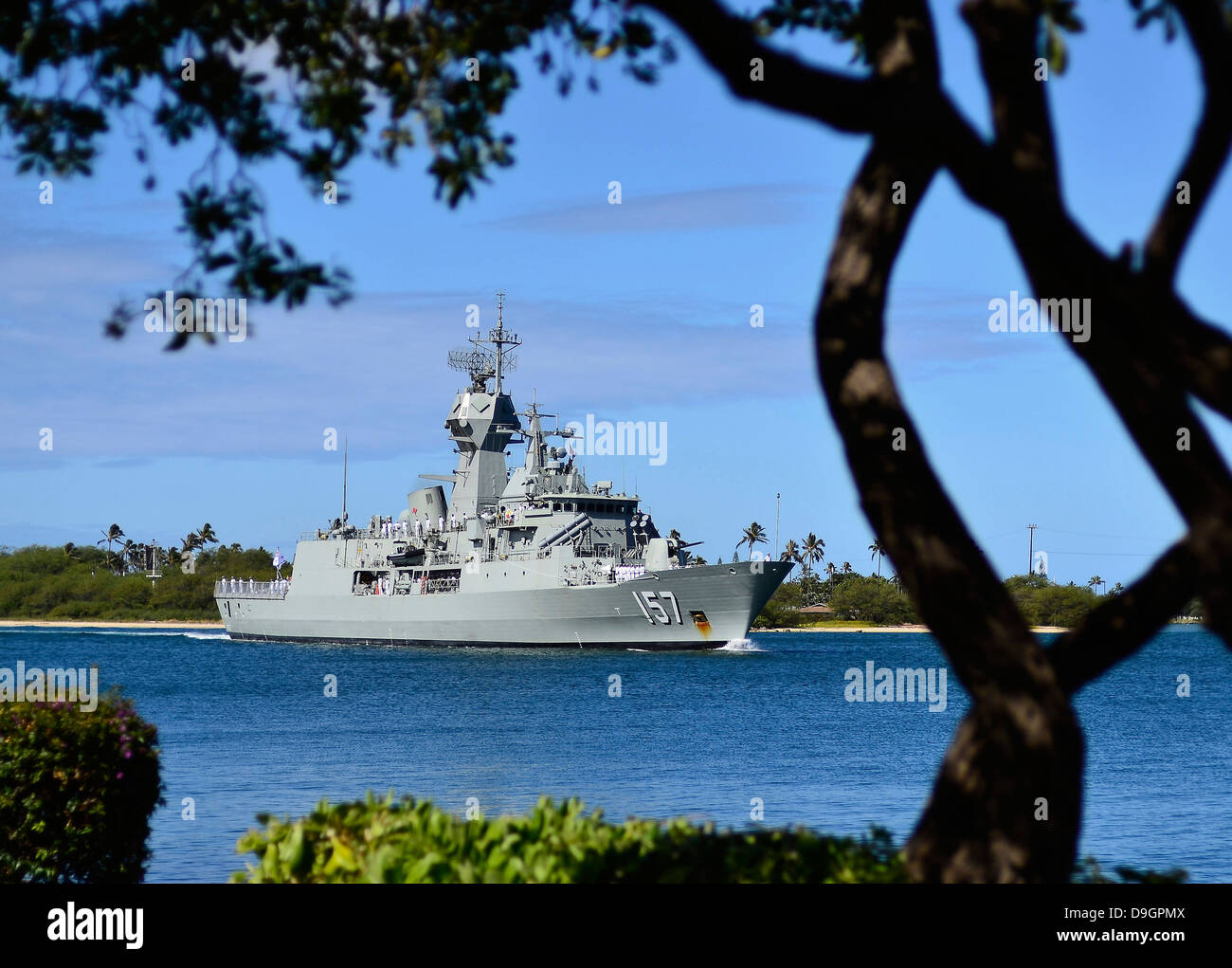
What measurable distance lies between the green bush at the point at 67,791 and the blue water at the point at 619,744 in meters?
4.51

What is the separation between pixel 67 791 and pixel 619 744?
908 inches

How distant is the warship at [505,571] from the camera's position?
6084 centimetres

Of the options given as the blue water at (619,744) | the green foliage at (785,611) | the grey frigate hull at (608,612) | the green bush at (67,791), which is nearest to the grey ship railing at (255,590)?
the grey frigate hull at (608,612)

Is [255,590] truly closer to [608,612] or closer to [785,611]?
[608,612]

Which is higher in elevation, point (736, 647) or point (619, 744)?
point (736, 647)

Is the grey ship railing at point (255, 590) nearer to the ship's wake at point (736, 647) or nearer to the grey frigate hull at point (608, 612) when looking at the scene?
the grey frigate hull at point (608, 612)

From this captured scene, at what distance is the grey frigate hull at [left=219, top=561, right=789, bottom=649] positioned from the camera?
59906mm

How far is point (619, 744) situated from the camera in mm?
31875

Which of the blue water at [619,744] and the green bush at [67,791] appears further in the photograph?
the blue water at [619,744]

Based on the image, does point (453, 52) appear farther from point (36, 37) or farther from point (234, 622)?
point (234, 622)

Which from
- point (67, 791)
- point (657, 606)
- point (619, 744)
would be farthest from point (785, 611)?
point (67, 791)

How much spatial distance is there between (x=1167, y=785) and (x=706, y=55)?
82.6 ft
